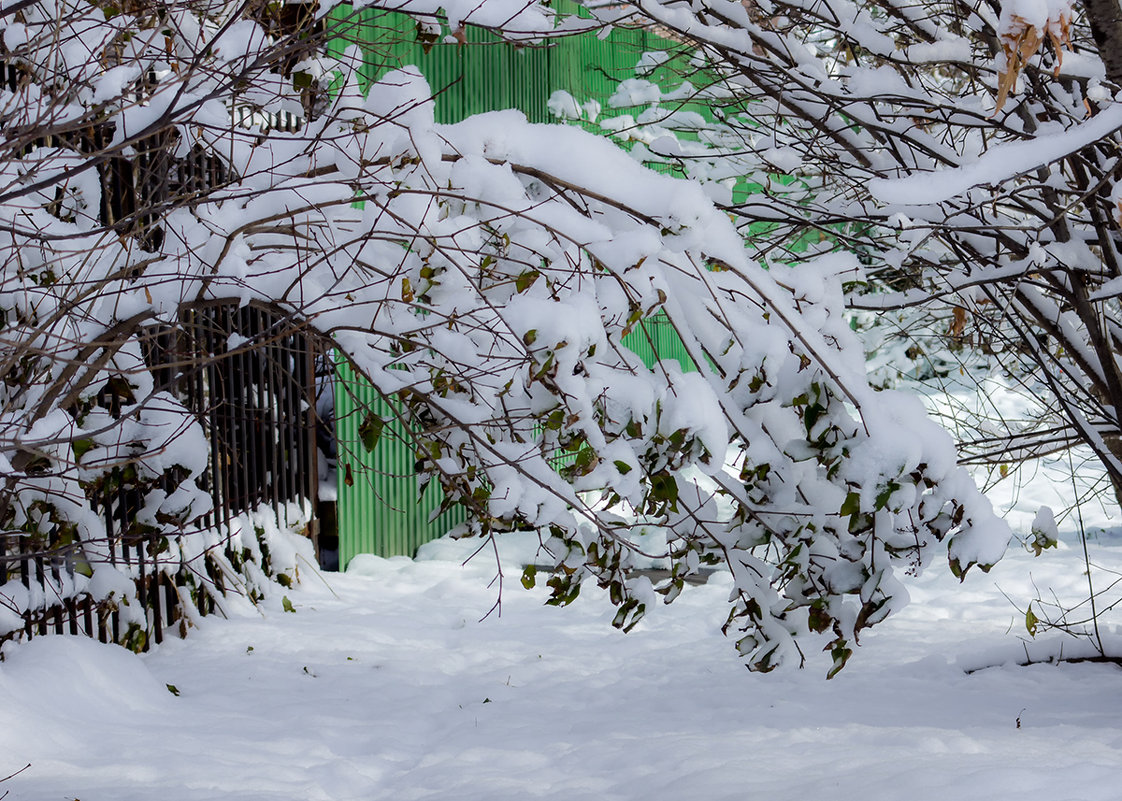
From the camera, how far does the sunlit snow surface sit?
351 cm

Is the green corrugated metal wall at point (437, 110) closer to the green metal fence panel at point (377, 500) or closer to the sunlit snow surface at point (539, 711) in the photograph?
the green metal fence panel at point (377, 500)

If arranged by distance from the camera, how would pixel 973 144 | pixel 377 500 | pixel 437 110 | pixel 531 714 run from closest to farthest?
pixel 973 144 → pixel 531 714 → pixel 377 500 → pixel 437 110

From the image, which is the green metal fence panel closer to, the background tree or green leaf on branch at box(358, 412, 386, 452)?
the background tree

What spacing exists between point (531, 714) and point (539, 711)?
2.4 inches

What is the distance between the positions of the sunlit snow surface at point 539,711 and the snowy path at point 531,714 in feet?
0.04

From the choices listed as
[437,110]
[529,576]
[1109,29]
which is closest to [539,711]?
[529,576]

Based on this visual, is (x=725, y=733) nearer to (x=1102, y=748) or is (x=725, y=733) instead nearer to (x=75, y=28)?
(x=1102, y=748)

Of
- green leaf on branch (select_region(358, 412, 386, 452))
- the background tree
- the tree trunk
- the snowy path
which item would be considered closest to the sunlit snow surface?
the snowy path

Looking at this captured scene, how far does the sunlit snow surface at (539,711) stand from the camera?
3514mm

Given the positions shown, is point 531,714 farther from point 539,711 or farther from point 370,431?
point 370,431

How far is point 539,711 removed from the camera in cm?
463

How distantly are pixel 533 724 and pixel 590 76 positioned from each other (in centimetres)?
833

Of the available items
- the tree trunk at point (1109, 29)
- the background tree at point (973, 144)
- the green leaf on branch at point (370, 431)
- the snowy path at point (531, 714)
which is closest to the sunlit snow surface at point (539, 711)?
the snowy path at point (531, 714)

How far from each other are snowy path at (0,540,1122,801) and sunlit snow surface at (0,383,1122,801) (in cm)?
1
